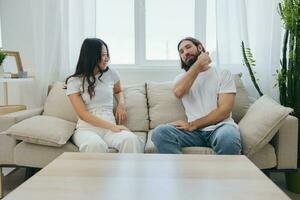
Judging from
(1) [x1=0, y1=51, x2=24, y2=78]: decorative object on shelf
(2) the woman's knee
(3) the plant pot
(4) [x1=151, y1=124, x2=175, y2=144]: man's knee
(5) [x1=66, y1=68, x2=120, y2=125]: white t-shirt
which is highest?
(1) [x1=0, y1=51, x2=24, y2=78]: decorative object on shelf

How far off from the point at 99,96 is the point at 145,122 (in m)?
0.44

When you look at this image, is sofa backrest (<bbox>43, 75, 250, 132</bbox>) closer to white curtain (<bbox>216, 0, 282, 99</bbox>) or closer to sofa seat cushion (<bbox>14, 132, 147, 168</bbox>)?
white curtain (<bbox>216, 0, 282, 99</bbox>)

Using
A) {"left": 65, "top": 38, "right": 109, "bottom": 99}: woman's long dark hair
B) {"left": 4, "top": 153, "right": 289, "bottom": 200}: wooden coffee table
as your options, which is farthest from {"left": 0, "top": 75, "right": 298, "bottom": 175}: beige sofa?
{"left": 4, "top": 153, "right": 289, "bottom": 200}: wooden coffee table

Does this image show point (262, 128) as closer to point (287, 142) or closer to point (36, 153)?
point (287, 142)

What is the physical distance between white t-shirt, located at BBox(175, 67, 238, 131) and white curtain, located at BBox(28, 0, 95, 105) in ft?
3.50

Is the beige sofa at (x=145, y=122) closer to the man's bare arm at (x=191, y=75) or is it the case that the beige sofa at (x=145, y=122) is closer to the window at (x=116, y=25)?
the man's bare arm at (x=191, y=75)

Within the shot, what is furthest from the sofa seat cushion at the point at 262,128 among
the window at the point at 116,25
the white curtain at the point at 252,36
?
the window at the point at 116,25

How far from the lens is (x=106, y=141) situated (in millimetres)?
2137

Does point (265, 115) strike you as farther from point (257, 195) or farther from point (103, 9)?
point (103, 9)

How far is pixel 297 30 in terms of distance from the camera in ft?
7.56

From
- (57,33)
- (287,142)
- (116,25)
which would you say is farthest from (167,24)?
(287,142)

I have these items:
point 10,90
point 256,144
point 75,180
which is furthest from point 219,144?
point 10,90

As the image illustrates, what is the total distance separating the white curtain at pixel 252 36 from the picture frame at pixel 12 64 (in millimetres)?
1700

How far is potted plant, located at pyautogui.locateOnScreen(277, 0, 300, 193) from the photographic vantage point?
7.48 ft
